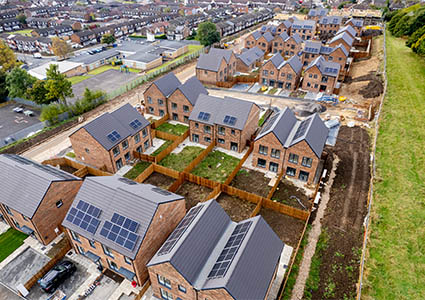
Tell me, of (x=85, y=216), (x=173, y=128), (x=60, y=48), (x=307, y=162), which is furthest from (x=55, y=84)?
(x=60, y=48)

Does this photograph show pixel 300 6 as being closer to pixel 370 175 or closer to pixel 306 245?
pixel 370 175

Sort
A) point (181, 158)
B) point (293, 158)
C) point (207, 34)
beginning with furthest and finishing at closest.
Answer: point (207, 34)
point (181, 158)
point (293, 158)

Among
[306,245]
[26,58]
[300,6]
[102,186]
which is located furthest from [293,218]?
[300,6]

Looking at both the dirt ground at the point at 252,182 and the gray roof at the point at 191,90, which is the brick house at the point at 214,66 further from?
the dirt ground at the point at 252,182

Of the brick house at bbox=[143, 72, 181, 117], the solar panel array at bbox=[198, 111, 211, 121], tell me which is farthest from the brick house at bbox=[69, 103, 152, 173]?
the brick house at bbox=[143, 72, 181, 117]

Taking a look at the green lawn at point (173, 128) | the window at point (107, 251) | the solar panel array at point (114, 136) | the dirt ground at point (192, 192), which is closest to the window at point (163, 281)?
the window at point (107, 251)

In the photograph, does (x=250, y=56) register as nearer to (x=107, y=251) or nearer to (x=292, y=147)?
(x=292, y=147)
